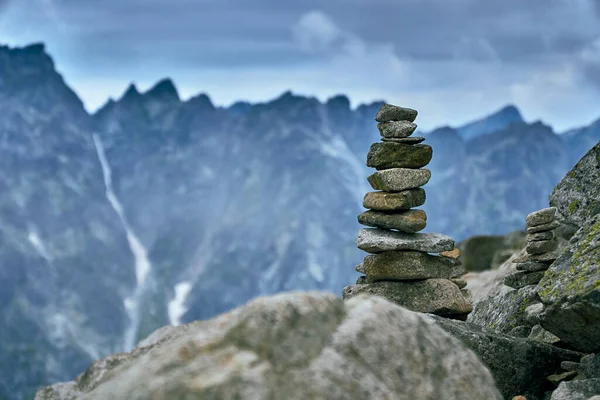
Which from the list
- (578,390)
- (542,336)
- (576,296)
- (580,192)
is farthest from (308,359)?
(580,192)

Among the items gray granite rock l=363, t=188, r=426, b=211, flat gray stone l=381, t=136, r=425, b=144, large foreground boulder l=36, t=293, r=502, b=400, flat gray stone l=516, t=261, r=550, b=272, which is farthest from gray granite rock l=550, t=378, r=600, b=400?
flat gray stone l=381, t=136, r=425, b=144

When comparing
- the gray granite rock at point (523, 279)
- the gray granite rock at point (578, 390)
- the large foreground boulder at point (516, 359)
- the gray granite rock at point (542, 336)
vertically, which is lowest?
the gray granite rock at point (578, 390)

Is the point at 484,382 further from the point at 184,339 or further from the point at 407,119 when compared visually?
the point at 407,119

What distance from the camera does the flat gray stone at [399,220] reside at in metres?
23.2

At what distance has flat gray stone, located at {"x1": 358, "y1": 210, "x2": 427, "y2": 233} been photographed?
76.0 feet

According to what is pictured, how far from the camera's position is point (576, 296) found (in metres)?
12.6

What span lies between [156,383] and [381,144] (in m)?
17.2

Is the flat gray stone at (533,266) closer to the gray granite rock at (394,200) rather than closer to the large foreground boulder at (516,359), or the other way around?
the gray granite rock at (394,200)

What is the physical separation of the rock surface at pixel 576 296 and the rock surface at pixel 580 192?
12.5 feet

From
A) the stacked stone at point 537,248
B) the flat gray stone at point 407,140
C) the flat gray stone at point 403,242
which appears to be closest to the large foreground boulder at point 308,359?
the stacked stone at point 537,248

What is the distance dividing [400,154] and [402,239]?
2.83 metres

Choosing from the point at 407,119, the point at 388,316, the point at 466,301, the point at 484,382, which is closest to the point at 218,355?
the point at 388,316

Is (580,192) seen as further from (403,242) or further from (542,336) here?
(403,242)

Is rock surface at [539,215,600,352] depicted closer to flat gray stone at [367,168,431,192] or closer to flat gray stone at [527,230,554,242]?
flat gray stone at [527,230,554,242]
